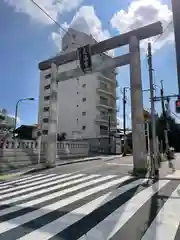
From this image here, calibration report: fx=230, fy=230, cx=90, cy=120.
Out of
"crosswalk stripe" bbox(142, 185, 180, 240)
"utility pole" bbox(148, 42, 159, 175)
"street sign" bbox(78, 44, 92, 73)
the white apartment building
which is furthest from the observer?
the white apartment building

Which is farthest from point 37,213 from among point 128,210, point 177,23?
point 177,23

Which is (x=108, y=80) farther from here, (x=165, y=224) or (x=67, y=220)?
(x=165, y=224)

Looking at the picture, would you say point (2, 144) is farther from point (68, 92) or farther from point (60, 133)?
point (68, 92)

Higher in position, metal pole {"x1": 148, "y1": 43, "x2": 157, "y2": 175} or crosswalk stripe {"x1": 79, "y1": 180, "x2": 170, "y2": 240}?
metal pole {"x1": 148, "y1": 43, "x2": 157, "y2": 175}

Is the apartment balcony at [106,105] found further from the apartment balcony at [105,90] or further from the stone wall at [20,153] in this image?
the stone wall at [20,153]

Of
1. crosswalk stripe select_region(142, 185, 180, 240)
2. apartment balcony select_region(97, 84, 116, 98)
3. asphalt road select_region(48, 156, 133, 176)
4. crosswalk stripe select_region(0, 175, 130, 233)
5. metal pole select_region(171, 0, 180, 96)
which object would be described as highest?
apartment balcony select_region(97, 84, 116, 98)

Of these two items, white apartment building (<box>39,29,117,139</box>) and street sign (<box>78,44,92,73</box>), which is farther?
white apartment building (<box>39,29,117,139</box>)

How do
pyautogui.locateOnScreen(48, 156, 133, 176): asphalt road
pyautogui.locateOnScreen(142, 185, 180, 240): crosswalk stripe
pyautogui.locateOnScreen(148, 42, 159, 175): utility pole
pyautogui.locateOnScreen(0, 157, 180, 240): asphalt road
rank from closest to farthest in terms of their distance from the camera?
pyautogui.locateOnScreen(142, 185, 180, 240): crosswalk stripe
pyautogui.locateOnScreen(0, 157, 180, 240): asphalt road
pyautogui.locateOnScreen(148, 42, 159, 175): utility pole
pyautogui.locateOnScreen(48, 156, 133, 176): asphalt road

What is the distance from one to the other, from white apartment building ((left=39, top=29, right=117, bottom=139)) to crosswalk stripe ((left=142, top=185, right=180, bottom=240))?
40.0m

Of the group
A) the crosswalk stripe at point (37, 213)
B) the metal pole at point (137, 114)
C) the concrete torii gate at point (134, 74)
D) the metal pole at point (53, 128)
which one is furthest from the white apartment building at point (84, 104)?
the crosswalk stripe at point (37, 213)

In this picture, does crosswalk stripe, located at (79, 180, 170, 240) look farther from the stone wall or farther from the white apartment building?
the white apartment building

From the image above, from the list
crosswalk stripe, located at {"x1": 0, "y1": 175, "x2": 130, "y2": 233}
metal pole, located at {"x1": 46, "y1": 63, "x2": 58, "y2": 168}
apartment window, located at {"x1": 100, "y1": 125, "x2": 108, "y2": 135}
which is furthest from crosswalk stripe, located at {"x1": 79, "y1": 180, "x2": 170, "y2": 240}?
apartment window, located at {"x1": 100, "y1": 125, "x2": 108, "y2": 135}

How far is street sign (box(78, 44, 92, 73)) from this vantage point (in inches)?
595

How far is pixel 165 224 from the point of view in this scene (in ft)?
14.0
